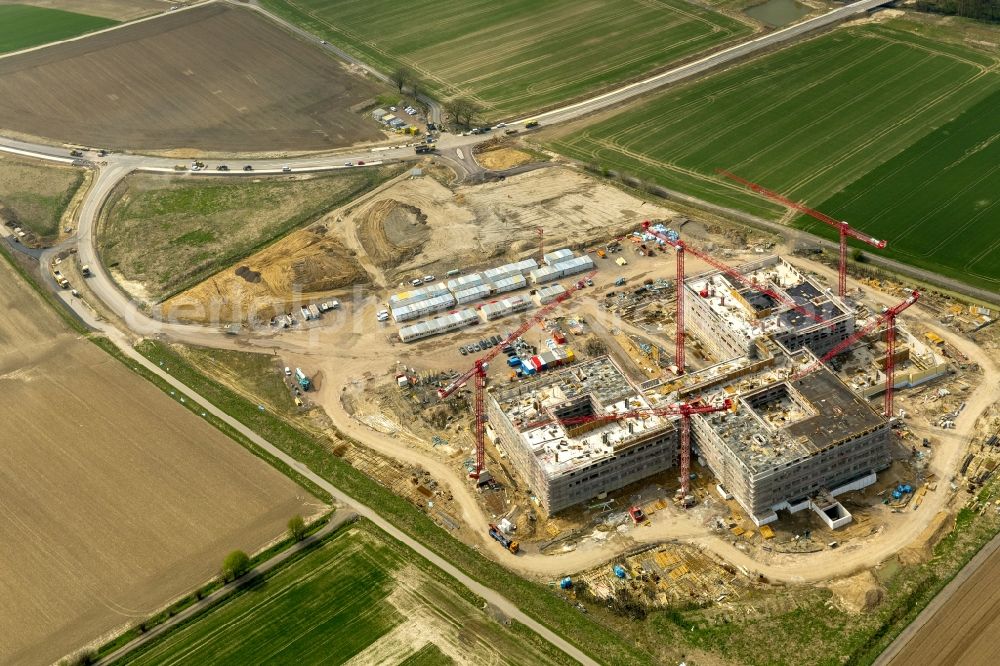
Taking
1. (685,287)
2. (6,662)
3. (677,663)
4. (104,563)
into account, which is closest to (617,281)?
(685,287)

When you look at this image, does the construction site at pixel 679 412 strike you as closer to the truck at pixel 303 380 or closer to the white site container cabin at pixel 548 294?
the white site container cabin at pixel 548 294

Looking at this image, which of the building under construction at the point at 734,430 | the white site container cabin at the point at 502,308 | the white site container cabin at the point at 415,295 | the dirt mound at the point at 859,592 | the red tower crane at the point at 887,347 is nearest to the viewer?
the dirt mound at the point at 859,592

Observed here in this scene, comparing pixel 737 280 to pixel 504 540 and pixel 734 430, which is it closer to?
pixel 734 430

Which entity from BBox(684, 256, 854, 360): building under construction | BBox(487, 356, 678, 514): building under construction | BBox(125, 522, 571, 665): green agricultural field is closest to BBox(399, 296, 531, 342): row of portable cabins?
BBox(487, 356, 678, 514): building under construction

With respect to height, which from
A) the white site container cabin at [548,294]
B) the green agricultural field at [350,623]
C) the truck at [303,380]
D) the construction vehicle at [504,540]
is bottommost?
the green agricultural field at [350,623]

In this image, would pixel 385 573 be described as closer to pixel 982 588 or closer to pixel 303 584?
pixel 303 584

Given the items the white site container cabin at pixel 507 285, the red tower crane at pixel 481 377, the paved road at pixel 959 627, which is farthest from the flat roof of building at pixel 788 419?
the white site container cabin at pixel 507 285

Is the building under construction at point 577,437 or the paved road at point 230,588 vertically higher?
the building under construction at point 577,437
